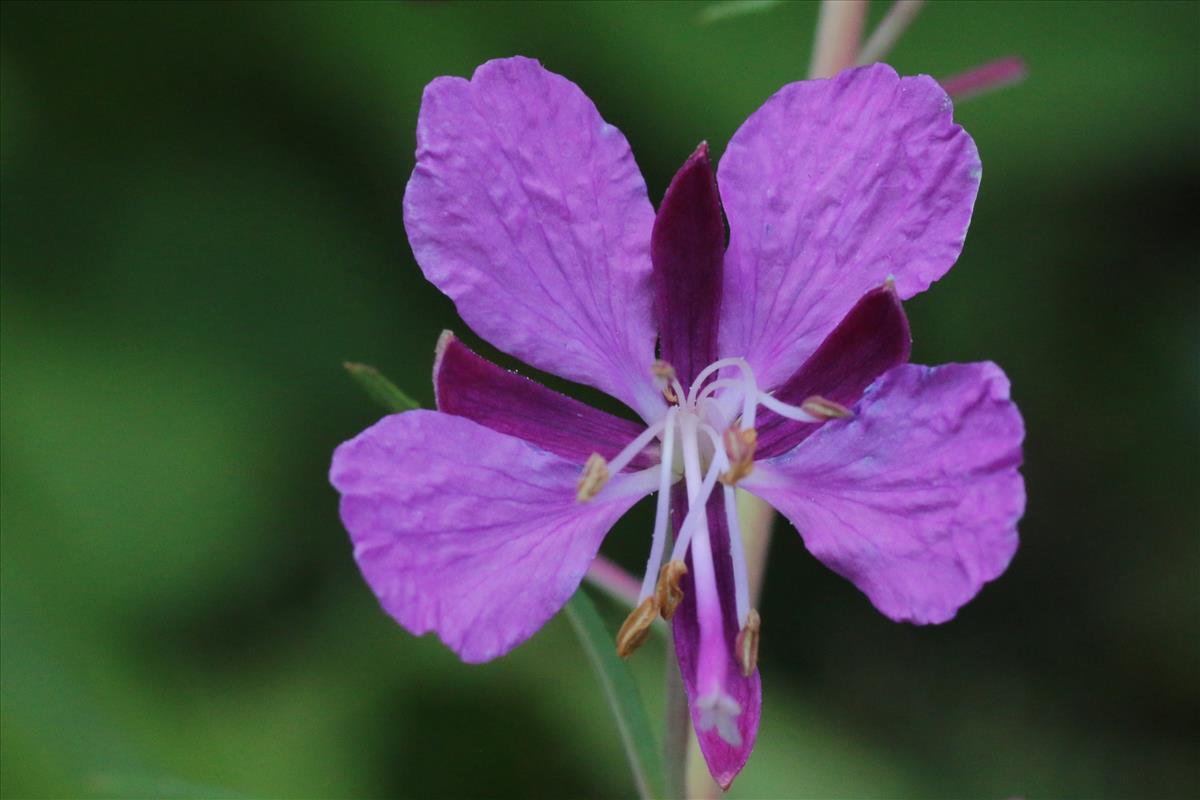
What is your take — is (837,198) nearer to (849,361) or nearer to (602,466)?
(849,361)

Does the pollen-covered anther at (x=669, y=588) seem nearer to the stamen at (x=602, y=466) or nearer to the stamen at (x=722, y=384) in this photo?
the stamen at (x=602, y=466)

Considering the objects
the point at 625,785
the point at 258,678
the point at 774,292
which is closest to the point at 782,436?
the point at 774,292

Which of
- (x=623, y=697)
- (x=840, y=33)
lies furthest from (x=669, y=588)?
(x=840, y=33)

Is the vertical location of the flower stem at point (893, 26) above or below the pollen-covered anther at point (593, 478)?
above

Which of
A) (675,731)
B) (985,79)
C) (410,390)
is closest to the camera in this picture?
(675,731)

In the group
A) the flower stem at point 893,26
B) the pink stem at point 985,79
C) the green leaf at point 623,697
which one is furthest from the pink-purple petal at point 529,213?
the pink stem at point 985,79

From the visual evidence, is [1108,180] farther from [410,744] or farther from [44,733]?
[44,733]
